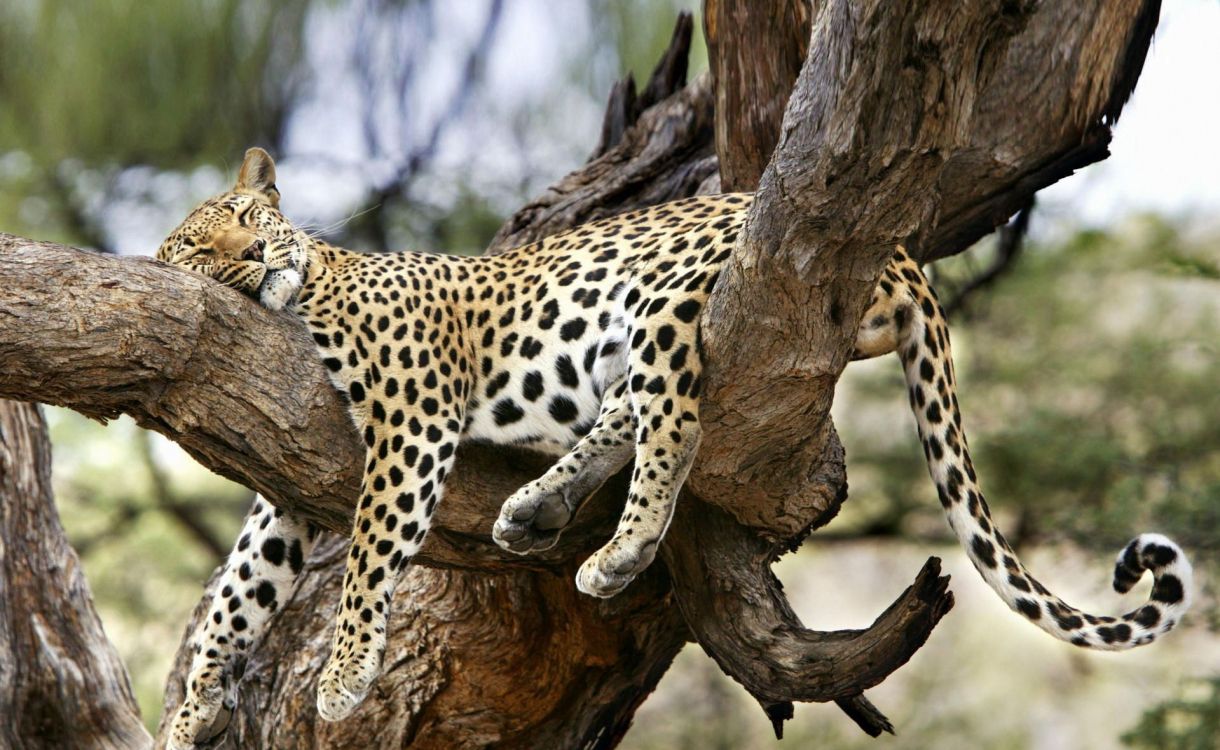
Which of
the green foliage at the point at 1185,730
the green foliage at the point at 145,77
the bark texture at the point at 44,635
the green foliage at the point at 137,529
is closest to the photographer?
the bark texture at the point at 44,635

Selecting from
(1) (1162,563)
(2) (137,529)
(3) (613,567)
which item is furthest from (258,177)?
(2) (137,529)

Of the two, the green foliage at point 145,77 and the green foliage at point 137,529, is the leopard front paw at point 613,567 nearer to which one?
the green foliage at point 145,77

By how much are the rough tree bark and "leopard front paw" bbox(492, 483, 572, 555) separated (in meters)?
0.55

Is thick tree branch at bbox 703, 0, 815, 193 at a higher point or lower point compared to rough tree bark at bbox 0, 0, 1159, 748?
higher

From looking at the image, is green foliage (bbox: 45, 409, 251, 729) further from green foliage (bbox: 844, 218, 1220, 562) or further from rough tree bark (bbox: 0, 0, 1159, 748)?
rough tree bark (bbox: 0, 0, 1159, 748)

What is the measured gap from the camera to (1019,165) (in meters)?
6.41

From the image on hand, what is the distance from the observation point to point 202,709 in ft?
19.3

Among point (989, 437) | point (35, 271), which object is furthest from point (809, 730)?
point (35, 271)

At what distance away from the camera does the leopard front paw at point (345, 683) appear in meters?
5.17

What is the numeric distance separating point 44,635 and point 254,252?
96.3 inches

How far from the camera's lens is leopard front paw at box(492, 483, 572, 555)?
4836 millimetres

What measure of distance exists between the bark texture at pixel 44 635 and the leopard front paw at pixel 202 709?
3.29 ft

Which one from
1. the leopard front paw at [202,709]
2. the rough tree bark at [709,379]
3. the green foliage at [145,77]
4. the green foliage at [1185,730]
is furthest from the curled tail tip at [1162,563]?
the green foliage at [145,77]

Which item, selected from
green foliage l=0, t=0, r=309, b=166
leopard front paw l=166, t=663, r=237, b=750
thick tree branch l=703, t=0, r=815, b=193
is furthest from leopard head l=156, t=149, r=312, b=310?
green foliage l=0, t=0, r=309, b=166
